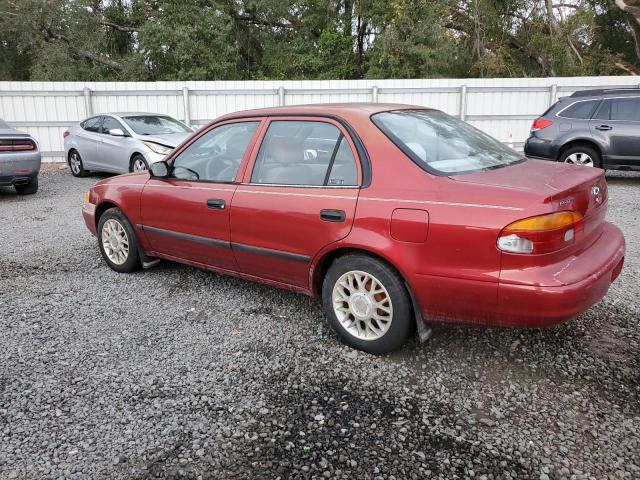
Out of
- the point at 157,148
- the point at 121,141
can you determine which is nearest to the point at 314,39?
the point at 121,141

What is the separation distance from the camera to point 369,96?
14.9 meters

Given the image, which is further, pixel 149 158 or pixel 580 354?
pixel 149 158

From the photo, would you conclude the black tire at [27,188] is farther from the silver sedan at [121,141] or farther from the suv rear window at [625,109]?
the suv rear window at [625,109]

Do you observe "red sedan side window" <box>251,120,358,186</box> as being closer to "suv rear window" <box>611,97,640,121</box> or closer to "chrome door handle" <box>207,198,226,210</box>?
"chrome door handle" <box>207,198,226,210</box>

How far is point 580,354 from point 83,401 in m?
2.98

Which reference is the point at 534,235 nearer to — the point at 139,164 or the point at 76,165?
the point at 139,164

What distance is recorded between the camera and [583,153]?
965cm

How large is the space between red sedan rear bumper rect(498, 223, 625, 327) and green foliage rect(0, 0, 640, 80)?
16.8 meters

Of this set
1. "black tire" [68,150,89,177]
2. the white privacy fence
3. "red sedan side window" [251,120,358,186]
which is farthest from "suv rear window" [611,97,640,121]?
"black tire" [68,150,89,177]

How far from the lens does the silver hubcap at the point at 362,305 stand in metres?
3.32

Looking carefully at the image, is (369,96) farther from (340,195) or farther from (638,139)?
(340,195)

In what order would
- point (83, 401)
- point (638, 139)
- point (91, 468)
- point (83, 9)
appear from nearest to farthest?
point (91, 468)
point (83, 401)
point (638, 139)
point (83, 9)

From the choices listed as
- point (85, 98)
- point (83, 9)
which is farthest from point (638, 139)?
point (83, 9)

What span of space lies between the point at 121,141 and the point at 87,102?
5.28 m
